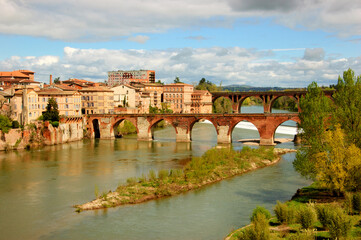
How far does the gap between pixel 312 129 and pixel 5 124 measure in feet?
146

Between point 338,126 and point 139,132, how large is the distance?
47.0 meters

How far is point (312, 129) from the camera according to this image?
3466 centimetres

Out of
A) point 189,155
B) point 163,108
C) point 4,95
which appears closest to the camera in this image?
point 189,155

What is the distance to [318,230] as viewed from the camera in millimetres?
24859

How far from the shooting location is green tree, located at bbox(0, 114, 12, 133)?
60.8 m

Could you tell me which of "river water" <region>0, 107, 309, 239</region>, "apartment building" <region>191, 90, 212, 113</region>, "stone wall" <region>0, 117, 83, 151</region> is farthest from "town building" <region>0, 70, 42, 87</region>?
"apartment building" <region>191, 90, 212, 113</region>

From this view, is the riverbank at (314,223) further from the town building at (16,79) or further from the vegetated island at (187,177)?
the town building at (16,79)

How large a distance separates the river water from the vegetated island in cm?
102

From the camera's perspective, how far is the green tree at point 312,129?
33406mm

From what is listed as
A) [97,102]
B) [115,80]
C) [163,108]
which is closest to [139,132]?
[97,102]

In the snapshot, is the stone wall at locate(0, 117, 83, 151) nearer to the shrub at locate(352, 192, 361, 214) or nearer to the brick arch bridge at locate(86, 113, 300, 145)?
the brick arch bridge at locate(86, 113, 300, 145)

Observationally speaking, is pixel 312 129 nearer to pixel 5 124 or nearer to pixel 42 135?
pixel 5 124

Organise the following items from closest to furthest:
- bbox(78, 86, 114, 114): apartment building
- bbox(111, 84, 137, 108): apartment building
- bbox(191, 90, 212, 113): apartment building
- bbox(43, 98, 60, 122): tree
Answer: bbox(43, 98, 60, 122): tree < bbox(78, 86, 114, 114): apartment building < bbox(111, 84, 137, 108): apartment building < bbox(191, 90, 212, 113): apartment building

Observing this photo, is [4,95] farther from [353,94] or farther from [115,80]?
[115,80]
